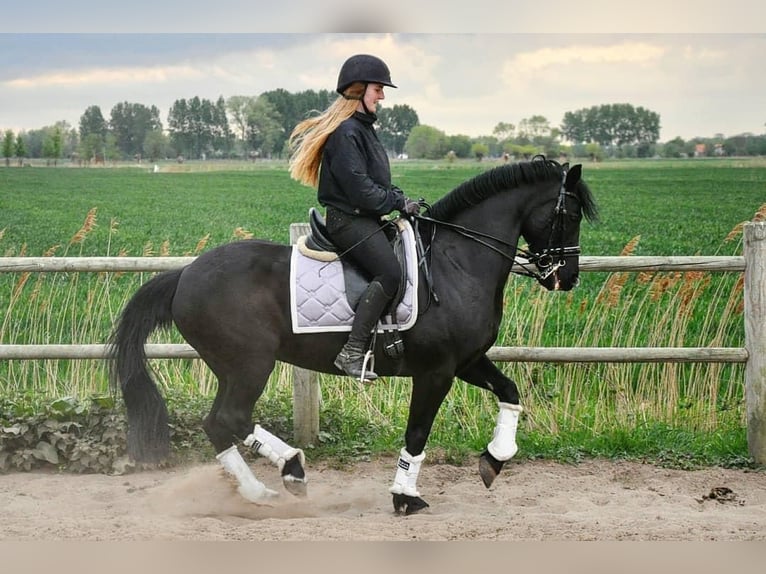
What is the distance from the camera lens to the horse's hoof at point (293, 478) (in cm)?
443

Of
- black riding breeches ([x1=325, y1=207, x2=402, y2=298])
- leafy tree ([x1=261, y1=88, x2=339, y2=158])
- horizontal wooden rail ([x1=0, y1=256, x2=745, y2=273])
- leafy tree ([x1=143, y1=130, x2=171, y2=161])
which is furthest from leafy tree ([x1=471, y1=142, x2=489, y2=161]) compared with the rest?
black riding breeches ([x1=325, y1=207, x2=402, y2=298])

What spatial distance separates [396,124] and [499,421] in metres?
6.04

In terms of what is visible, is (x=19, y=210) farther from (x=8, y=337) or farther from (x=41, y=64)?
(x=8, y=337)

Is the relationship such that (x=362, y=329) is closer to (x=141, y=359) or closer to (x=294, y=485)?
(x=294, y=485)

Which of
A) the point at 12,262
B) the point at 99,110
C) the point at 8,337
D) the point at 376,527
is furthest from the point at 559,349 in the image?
the point at 99,110

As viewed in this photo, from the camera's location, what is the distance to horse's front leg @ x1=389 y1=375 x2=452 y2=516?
425 centimetres

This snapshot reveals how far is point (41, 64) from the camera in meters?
9.19

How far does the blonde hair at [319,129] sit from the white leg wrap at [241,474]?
1544 mm

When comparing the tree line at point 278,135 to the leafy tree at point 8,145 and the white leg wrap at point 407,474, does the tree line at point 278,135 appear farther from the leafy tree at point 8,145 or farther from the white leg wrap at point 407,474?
the white leg wrap at point 407,474

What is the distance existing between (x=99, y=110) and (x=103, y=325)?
3.99 metres

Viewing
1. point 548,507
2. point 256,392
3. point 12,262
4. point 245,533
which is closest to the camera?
point 245,533

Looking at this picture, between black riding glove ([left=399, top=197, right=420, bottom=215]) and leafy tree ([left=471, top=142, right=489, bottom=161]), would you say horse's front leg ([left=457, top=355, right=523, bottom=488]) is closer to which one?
black riding glove ([left=399, top=197, right=420, bottom=215])

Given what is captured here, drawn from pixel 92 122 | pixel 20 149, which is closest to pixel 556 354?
pixel 92 122

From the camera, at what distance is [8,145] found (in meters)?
9.50
